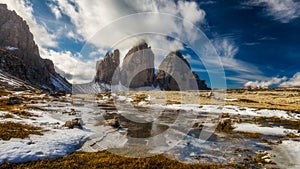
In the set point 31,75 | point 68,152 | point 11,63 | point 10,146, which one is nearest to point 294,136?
point 68,152

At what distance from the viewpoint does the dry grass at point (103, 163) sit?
34.0 feet

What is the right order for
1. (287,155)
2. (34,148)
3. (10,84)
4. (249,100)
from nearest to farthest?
1. (34,148)
2. (287,155)
3. (249,100)
4. (10,84)

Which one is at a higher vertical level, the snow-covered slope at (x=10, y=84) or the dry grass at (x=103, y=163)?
the snow-covered slope at (x=10, y=84)

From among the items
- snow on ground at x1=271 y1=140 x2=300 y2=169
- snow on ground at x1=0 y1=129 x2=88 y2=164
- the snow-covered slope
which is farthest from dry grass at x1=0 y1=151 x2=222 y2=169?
the snow-covered slope

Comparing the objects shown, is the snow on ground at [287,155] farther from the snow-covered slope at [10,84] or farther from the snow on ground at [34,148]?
the snow-covered slope at [10,84]

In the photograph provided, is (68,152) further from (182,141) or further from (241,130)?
(241,130)

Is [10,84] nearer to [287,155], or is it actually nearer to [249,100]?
[287,155]

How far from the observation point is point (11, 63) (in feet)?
516

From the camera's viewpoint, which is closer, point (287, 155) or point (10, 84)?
point (287, 155)

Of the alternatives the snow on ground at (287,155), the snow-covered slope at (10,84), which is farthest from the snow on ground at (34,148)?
the snow-covered slope at (10,84)

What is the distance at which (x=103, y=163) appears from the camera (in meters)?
11.3

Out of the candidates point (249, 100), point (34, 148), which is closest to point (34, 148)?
point (34, 148)

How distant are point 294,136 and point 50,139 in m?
30.2

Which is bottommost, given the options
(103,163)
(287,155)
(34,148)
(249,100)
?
(287,155)
